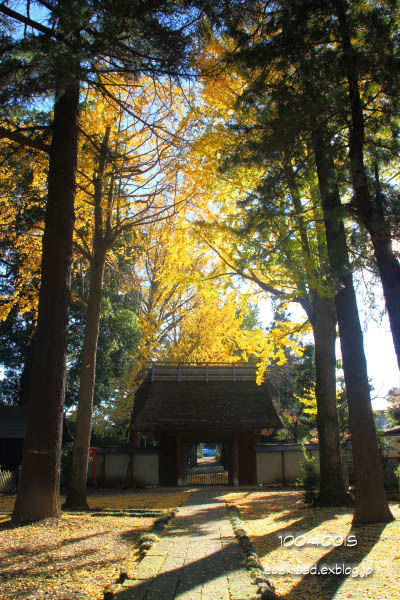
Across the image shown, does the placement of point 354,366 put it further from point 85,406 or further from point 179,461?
point 179,461

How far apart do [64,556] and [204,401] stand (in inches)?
574

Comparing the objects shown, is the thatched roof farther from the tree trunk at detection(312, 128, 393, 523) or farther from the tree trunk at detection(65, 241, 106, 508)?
the tree trunk at detection(312, 128, 393, 523)

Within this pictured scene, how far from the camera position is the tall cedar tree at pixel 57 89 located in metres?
6.48

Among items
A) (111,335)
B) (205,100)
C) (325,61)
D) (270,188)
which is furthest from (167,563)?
(111,335)

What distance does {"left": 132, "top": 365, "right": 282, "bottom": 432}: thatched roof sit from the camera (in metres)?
17.8

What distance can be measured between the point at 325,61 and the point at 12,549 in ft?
26.3

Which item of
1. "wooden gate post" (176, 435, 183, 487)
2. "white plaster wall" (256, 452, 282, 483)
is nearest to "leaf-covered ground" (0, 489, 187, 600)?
"wooden gate post" (176, 435, 183, 487)

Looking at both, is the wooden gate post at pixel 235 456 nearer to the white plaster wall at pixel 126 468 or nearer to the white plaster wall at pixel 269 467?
the white plaster wall at pixel 269 467

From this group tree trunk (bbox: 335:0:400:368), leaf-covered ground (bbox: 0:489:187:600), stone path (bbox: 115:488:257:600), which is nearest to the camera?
stone path (bbox: 115:488:257:600)

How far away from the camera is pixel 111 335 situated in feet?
85.4

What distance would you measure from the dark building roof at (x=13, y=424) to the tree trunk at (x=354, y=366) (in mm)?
15289

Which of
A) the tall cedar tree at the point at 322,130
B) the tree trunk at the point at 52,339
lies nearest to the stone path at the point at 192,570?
the tree trunk at the point at 52,339

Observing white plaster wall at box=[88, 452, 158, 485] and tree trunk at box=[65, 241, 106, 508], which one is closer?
tree trunk at box=[65, 241, 106, 508]

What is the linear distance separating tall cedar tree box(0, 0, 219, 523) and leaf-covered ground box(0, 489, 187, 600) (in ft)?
2.32
